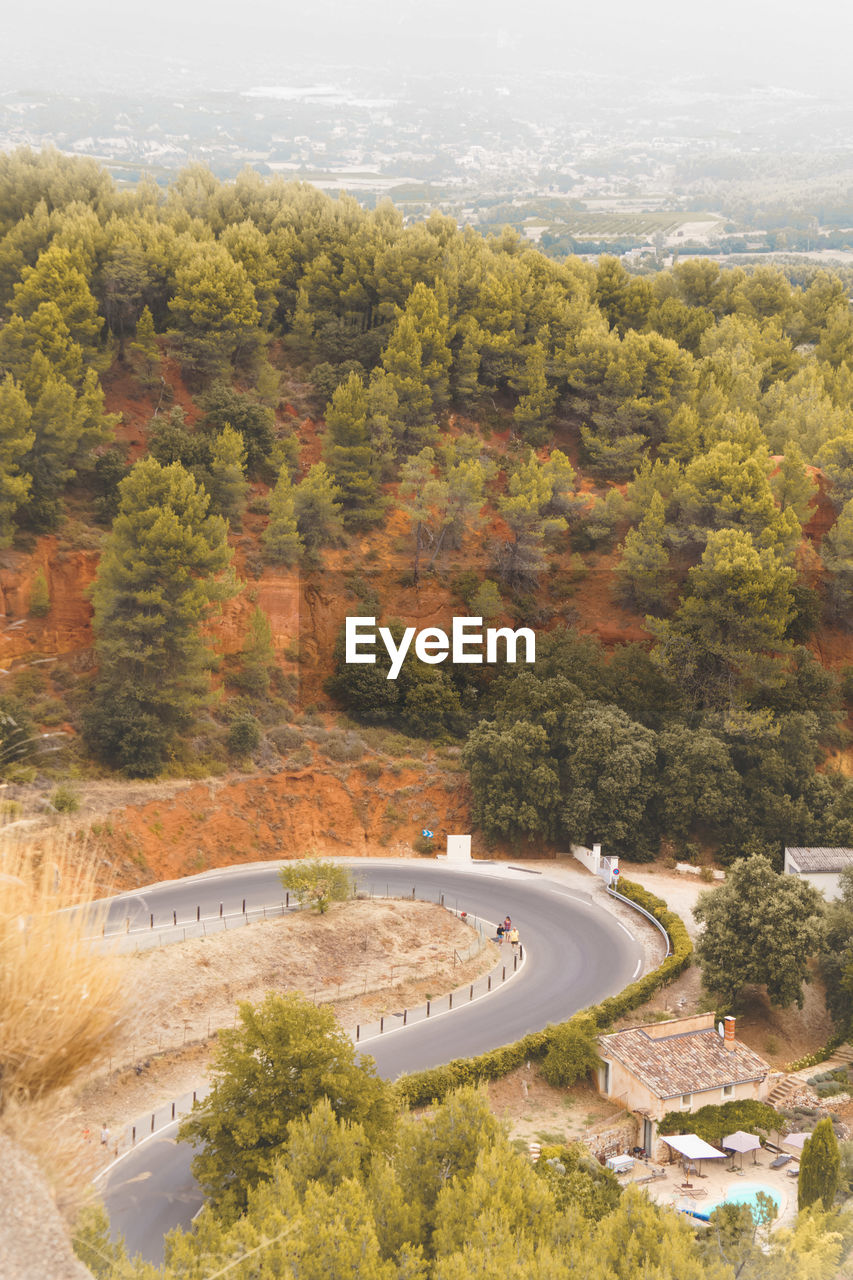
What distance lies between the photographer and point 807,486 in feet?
181

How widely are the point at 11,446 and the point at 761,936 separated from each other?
3135 cm

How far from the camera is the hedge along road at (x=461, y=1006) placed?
25.6 meters

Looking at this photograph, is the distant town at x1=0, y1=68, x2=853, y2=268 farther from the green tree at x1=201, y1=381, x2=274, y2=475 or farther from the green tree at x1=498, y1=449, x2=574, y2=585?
the green tree at x1=201, y1=381, x2=274, y2=475

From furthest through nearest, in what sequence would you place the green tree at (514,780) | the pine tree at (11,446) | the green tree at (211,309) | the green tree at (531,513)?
the green tree at (211,309), the green tree at (531,513), the green tree at (514,780), the pine tree at (11,446)

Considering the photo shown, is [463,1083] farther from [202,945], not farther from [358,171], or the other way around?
[358,171]

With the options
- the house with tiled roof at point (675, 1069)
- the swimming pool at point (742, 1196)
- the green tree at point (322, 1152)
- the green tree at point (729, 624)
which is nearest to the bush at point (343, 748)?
the green tree at point (729, 624)

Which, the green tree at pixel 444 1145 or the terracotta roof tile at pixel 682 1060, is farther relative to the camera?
the terracotta roof tile at pixel 682 1060

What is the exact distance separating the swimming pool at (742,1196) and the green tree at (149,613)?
2419 centimetres

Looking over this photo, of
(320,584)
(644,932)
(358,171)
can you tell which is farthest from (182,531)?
(358,171)

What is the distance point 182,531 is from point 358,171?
129 m

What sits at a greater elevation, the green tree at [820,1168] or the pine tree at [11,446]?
the pine tree at [11,446]

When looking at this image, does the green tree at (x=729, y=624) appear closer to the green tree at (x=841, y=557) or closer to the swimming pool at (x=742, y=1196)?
the green tree at (x=841, y=557)

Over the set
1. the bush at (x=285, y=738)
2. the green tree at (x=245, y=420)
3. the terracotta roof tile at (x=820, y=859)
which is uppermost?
the green tree at (x=245, y=420)

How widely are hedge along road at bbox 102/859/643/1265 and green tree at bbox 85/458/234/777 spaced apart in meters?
5.75
